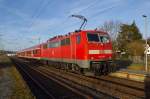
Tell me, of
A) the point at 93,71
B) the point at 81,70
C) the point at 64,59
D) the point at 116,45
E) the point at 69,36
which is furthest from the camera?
the point at 116,45

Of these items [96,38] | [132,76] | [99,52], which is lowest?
[132,76]

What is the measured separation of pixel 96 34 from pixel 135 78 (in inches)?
174

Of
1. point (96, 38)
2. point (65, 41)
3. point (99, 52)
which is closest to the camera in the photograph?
point (99, 52)

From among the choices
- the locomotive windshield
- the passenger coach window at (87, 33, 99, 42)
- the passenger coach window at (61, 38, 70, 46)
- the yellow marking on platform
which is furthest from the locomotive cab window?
the passenger coach window at (61, 38, 70, 46)

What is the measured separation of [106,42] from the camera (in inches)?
771

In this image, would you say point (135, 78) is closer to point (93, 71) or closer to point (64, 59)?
point (93, 71)

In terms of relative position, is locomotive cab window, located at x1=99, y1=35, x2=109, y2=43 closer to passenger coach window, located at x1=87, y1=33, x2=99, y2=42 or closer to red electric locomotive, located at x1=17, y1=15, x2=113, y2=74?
red electric locomotive, located at x1=17, y1=15, x2=113, y2=74

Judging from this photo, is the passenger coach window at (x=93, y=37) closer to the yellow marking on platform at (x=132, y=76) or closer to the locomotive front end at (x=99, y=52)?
the locomotive front end at (x=99, y=52)

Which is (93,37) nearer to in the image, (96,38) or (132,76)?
(96,38)

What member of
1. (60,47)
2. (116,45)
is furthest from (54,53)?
(116,45)

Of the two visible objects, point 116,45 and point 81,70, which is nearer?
point 81,70

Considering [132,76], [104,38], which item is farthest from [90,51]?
[132,76]

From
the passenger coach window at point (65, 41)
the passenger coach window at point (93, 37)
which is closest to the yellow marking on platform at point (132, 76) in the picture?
the passenger coach window at point (93, 37)

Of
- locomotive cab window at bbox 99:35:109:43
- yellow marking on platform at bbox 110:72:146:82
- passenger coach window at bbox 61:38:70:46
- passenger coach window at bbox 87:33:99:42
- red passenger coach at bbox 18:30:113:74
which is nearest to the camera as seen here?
yellow marking on platform at bbox 110:72:146:82
